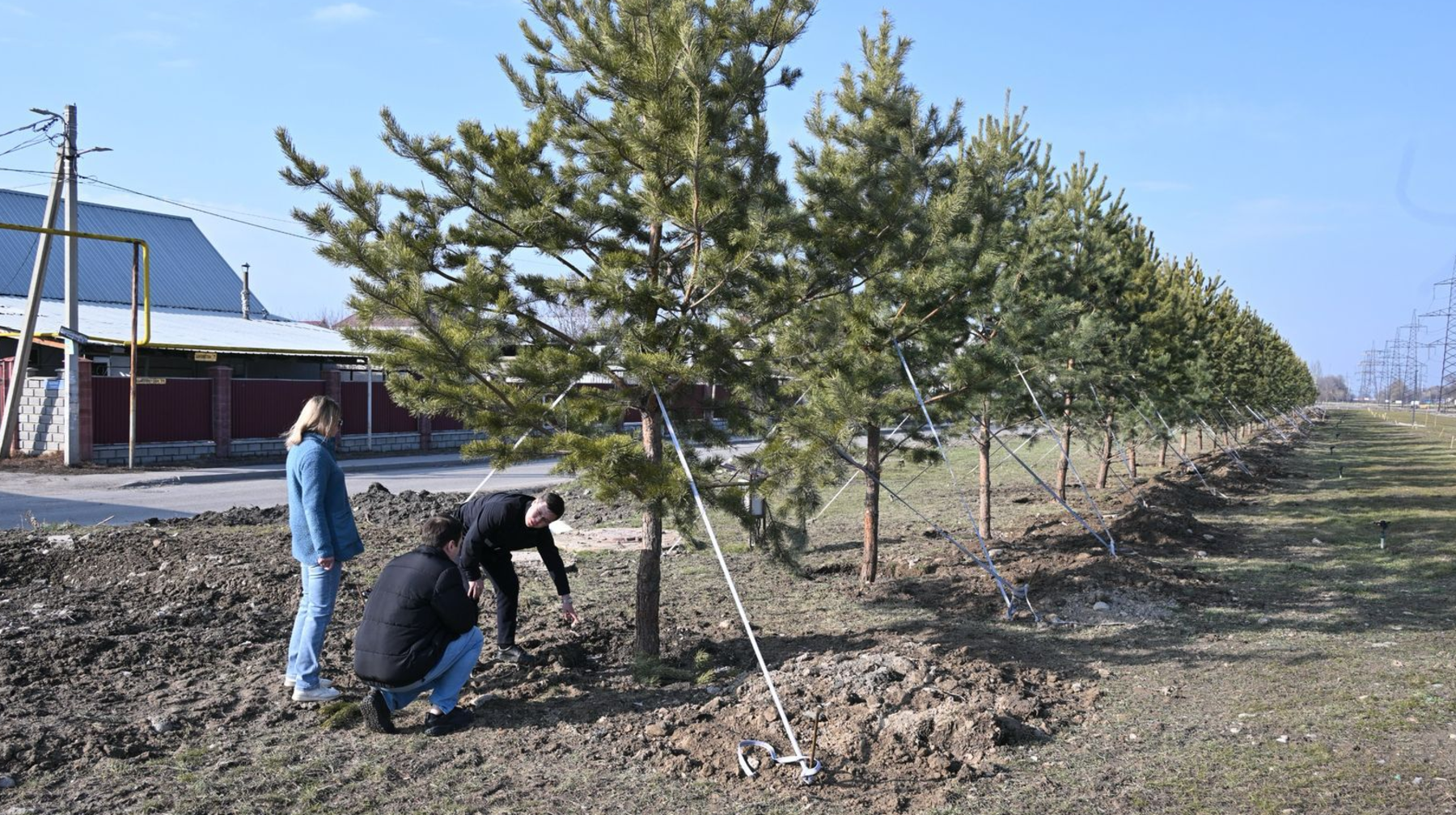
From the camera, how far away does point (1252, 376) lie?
35031 mm

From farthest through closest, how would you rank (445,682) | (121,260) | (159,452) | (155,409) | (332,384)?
1. (121,260)
2. (332,384)
3. (155,409)
4. (159,452)
5. (445,682)

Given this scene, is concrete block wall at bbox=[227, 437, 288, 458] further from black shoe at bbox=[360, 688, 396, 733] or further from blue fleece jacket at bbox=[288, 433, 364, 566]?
black shoe at bbox=[360, 688, 396, 733]

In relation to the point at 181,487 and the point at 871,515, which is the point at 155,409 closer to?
the point at 181,487

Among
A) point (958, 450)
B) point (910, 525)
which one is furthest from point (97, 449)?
point (958, 450)

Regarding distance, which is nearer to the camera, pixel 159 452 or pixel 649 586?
pixel 649 586

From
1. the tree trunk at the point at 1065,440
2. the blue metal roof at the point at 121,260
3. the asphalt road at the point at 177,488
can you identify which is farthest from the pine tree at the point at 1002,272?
the blue metal roof at the point at 121,260

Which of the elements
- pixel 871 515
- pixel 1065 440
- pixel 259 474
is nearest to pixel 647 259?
pixel 871 515

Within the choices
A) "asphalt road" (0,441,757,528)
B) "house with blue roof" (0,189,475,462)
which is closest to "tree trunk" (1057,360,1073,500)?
"asphalt road" (0,441,757,528)

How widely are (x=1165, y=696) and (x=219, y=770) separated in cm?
505

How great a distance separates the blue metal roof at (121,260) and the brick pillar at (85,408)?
11837 mm

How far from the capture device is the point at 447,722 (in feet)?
16.4

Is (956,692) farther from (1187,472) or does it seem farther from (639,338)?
(1187,472)

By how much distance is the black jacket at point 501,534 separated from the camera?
6219mm

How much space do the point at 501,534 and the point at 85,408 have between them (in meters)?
18.7
